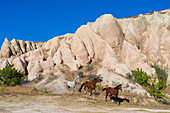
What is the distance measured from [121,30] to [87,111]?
139 feet

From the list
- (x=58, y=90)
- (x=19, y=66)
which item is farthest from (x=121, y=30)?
(x=19, y=66)

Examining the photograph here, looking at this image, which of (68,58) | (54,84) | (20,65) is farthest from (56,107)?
(20,65)

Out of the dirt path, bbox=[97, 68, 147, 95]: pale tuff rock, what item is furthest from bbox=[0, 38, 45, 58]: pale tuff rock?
the dirt path

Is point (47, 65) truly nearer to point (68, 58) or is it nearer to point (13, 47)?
point (68, 58)

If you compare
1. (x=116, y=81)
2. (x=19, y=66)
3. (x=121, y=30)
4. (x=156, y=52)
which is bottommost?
(x=116, y=81)

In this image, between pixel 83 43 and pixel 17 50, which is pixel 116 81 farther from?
pixel 17 50

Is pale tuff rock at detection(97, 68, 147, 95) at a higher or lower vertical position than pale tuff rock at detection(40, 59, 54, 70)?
lower

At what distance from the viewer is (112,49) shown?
142 feet

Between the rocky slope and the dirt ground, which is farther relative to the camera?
the rocky slope

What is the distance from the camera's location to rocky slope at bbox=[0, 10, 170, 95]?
133 feet

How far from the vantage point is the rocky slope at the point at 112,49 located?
133ft

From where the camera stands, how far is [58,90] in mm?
28406

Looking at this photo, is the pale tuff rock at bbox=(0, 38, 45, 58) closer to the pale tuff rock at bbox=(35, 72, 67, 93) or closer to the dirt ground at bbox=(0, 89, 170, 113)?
the pale tuff rock at bbox=(35, 72, 67, 93)

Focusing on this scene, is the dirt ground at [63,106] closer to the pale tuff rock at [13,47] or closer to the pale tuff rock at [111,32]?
the pale tuff rock at [111,32]
